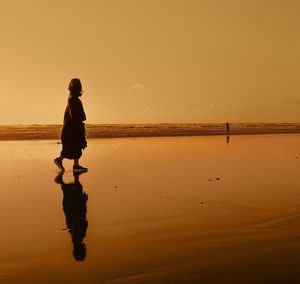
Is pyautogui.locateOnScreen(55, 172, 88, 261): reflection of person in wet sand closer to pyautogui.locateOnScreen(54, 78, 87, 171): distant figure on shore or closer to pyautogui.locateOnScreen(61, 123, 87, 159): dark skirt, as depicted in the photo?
pyautogui.locateOnScreen(61, 123, 87, 159): dark skirt

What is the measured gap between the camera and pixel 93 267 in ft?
12.3

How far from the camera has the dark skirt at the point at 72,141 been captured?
12.2 metres

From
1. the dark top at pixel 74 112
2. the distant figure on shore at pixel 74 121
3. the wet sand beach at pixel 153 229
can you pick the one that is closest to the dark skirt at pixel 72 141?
the distant figure on shore at pixel 74 121

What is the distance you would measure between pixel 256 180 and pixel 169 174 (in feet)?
7.74

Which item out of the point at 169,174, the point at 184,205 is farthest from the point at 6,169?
the point at 184,205

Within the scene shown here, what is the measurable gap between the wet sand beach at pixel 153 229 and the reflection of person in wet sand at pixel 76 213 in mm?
17

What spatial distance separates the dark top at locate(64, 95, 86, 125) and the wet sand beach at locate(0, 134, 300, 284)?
9.46ft

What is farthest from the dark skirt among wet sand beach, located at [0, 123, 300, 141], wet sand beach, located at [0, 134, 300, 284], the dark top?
wet sand beach, located at [0, 123, 300, 141]

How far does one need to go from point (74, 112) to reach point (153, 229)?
26.2ft

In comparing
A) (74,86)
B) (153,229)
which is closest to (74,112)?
(74,86)

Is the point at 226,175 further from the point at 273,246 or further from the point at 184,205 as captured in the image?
the point at 273,246

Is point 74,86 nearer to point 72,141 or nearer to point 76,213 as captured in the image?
point 72,141

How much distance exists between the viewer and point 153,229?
513 centimetres

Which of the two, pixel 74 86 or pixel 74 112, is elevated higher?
pixel 74 86
